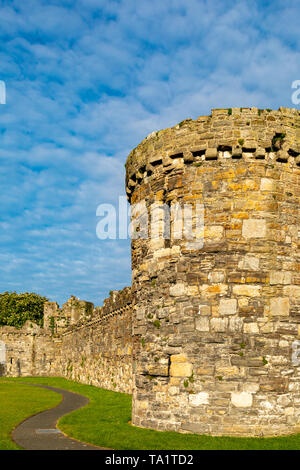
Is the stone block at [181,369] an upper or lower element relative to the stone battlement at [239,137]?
lower

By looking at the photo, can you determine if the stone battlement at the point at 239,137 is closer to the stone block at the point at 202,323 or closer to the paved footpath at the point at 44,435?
the stone block at the point at 202,323

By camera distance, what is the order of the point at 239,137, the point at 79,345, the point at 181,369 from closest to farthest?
1. the point at 181,369
2. the point at 239,137
3. the point at 79,345

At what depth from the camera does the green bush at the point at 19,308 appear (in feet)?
193

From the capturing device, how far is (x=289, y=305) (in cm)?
952

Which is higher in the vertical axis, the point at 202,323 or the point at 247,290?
the point at 247,290

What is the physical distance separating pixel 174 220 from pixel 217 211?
3.35ft

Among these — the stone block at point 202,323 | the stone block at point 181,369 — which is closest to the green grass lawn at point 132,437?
the stone block at point 181,369

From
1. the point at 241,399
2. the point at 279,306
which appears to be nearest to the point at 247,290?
the point at 279,306

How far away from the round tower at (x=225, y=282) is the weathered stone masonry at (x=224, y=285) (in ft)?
0.07

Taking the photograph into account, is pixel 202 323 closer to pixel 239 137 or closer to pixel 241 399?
pixel 241 399

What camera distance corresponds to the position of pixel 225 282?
9516 millimetres

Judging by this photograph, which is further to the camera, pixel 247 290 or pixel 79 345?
pixel 79 345

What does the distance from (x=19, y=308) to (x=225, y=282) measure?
2123 inches

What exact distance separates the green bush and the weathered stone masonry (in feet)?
167
